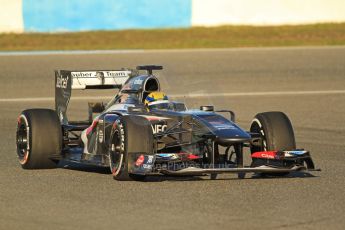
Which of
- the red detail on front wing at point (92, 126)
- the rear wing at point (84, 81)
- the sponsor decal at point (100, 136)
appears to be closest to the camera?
the sponsor decal at point (100, 136)

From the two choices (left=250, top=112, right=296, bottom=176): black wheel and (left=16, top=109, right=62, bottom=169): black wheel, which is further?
(left=16, top=109, right=62, bottom=169): black wheel

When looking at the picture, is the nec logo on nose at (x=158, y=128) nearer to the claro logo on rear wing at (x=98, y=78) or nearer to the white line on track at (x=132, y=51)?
the claro logo on rear wing at (x=98, y=78)

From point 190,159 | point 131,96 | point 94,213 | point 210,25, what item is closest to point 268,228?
point 94,213

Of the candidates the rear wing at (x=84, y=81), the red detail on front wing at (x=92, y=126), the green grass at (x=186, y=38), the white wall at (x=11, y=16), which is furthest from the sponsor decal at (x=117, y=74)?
the white wall at (x=11, y=16)

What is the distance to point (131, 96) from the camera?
1177 cm

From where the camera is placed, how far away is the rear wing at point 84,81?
1279 cm

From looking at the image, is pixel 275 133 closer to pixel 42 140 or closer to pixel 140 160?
pixel 140 160

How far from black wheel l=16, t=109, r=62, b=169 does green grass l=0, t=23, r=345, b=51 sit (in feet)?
58.0

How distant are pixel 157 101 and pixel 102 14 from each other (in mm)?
19300

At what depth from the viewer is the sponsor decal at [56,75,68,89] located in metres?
12.8

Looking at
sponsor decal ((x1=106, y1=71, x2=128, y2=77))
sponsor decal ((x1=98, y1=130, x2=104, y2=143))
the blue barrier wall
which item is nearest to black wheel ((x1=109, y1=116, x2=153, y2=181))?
sponsor decal ((x1=98, y1=130, x2=104, y2=143))

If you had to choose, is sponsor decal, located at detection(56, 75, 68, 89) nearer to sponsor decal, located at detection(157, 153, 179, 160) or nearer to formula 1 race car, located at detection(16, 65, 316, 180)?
formula 1 race car, located at detection(16, 65, 316, 180)

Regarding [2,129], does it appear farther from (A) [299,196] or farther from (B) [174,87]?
(A) [299,196]

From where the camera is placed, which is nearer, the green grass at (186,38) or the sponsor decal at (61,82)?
the sponsor decal at (61,82)
